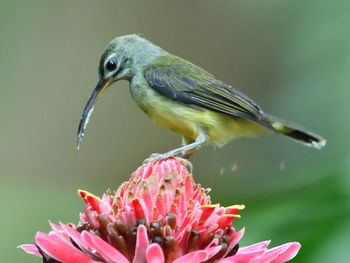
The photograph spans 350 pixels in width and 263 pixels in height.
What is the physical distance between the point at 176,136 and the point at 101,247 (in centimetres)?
480

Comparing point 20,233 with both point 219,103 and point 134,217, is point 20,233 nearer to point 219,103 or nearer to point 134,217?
point 219,103

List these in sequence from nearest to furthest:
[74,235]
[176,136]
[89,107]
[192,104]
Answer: [74,235] → [89,107] → [192,104] → [176,136]

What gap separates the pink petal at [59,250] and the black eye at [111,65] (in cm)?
245

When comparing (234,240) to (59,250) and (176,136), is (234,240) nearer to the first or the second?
(59,250)

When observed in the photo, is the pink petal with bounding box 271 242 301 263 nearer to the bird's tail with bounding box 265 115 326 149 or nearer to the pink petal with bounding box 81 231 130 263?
the pink petal with bounding box 81 231 130 263

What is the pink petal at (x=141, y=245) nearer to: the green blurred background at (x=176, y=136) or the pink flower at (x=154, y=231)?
the pink flower at (x=154, y=231)

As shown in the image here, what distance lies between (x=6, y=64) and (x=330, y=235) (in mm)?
3758

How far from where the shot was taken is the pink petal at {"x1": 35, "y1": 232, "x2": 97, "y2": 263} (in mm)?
2076

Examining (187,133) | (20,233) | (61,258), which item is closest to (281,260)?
(61,258)

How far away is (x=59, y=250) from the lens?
209 centimetres

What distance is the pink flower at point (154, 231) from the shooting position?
2084 mm

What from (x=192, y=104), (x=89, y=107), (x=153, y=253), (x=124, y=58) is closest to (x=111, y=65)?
(x=124, y=58)

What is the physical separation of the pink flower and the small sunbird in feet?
6.20

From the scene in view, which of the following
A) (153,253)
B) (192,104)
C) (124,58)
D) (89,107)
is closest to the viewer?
(153,253)
